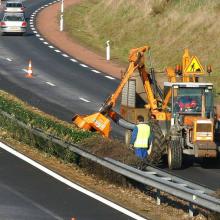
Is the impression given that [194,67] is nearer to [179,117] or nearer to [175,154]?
[179,117]

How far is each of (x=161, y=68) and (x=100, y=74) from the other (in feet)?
12.0

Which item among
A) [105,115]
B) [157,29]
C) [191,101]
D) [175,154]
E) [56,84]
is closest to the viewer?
[175,154]

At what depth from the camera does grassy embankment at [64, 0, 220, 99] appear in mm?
43906

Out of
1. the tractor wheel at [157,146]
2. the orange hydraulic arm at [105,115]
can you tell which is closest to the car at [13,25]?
the orange hydraulic arm at [105,115]

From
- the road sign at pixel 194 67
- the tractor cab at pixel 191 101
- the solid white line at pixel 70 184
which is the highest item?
the road sign at pixel 194 67

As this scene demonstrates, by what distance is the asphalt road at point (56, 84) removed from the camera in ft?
101

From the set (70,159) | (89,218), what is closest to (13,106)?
(70,159)

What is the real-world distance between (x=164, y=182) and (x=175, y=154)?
207 inches

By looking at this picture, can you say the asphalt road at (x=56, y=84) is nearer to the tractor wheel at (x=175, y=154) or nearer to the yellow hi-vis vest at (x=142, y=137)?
the tractor wheel at (x=175, y=154)

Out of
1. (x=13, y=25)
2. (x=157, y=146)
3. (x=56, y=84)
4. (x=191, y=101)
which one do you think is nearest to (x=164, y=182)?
(x=157, y=146)

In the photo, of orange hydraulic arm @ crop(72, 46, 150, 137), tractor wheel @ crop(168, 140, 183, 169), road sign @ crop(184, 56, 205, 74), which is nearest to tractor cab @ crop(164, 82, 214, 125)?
tractor wheel @ crop(168, 140, 183, 169)

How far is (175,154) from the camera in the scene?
2123cm

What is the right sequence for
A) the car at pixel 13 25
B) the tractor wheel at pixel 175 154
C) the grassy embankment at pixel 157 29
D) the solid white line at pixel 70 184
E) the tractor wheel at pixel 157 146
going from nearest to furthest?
the solid white line at pixel 70 184 < the tractor wheel at pixel 175 154 < the tractor wheel at pixel 157 146 < the grassy embankment at pixel 157 29 < the car at pixel 13 25

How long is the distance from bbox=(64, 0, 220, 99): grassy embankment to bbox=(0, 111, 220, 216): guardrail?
20.2m
